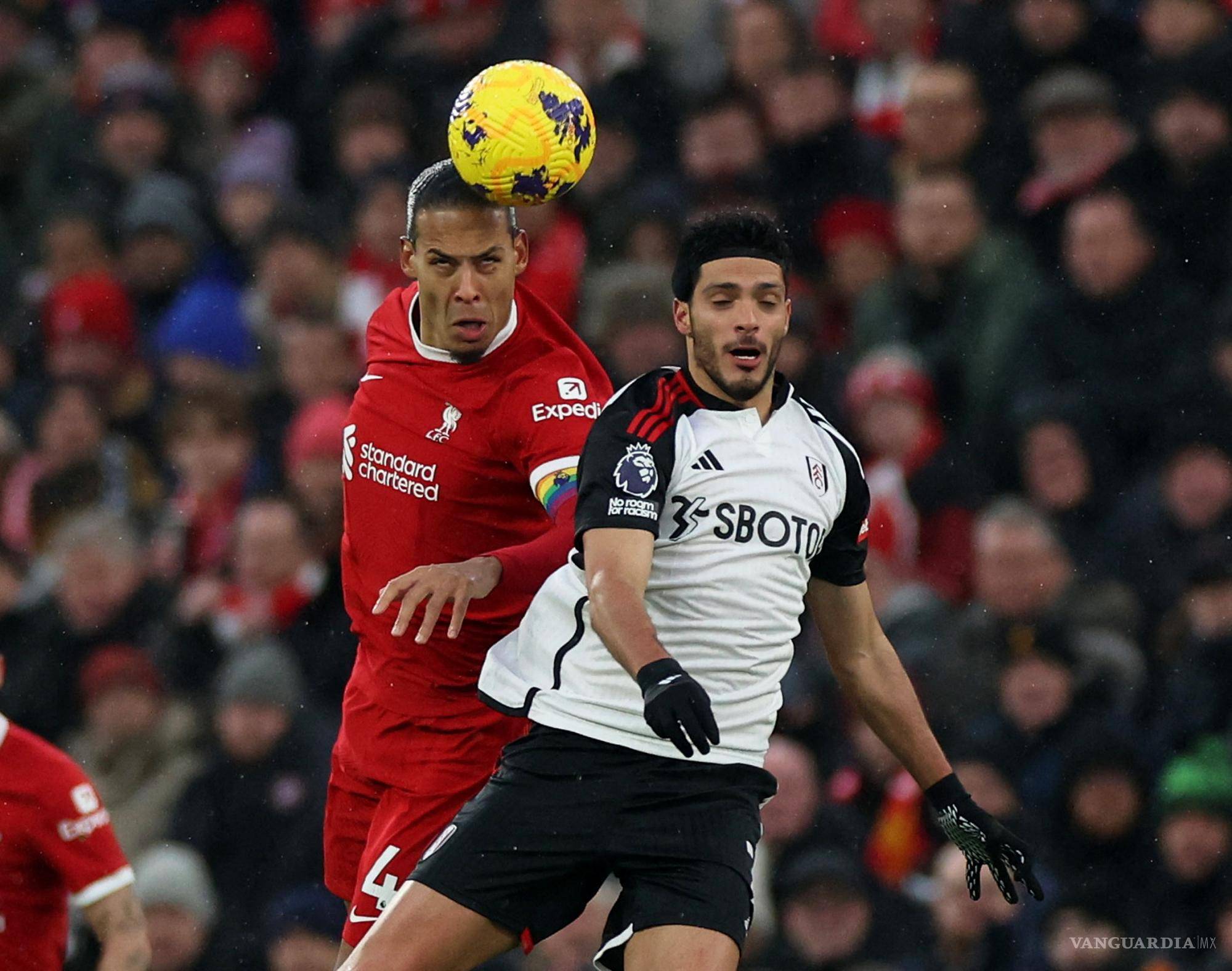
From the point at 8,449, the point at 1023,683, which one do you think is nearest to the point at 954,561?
the point at 1023,683

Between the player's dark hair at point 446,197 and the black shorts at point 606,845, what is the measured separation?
4.73 ft

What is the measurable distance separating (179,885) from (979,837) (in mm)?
4014

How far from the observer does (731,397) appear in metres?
5.32

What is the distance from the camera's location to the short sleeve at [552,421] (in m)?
5.63

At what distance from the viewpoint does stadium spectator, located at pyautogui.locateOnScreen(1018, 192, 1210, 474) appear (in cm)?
874

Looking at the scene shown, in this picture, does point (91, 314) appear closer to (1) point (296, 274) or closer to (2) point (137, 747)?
(1) point (296, 274)

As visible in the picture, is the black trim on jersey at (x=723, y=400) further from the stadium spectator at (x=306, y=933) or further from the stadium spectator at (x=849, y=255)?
the stadium spectator at (x=849, y=255)

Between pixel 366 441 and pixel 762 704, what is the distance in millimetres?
1432

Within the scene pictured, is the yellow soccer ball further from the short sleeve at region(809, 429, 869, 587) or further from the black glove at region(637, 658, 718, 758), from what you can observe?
the black glove at region(637, 658, 718, 758)

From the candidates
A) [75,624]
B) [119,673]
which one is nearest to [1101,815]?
[119,673]

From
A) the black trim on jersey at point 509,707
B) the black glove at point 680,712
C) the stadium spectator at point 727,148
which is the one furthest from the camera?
the stadium spectator at point 727,148

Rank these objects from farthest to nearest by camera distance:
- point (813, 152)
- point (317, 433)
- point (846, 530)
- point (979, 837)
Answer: point (813, 152), point (317, 433), point (979, 837), point (846, 530)

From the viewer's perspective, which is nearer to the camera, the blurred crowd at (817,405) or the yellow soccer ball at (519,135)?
the yellow soccer ball at (519,135)

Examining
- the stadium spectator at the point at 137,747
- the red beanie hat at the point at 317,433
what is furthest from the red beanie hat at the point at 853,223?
the stadium spectator at the point at 137,747
